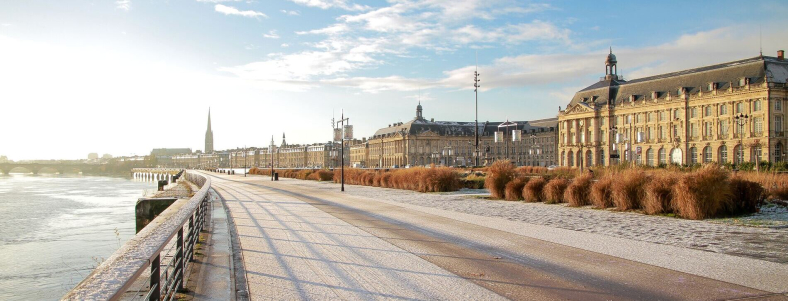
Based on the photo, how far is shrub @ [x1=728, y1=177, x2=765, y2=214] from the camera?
14.5 meters

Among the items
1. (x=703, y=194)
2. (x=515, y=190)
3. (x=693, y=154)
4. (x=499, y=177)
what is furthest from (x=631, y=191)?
(x=693, y=154)

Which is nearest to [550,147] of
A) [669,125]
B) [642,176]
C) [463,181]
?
[669,125]

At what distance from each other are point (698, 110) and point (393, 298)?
8099 centimetres

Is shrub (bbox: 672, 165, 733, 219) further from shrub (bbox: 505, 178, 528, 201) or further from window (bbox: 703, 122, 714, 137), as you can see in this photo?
window (bbox: 703, 122, 714, 137)

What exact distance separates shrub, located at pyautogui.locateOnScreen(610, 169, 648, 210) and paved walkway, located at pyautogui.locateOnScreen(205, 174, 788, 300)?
237 inches

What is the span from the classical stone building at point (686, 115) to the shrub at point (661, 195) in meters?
39.7

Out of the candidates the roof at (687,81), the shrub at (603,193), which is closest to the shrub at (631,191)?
the shrub at (603,193)

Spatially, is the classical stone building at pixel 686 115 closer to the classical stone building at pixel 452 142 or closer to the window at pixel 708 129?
the window at pixel 708 129

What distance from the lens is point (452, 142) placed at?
449 feet

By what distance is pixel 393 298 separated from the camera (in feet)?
20.2

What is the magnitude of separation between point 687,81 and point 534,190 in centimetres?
6950

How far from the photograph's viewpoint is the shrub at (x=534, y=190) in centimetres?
2084

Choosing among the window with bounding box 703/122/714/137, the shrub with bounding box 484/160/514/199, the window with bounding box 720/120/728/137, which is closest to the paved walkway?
the shrub with bounding box 484/160/514/199

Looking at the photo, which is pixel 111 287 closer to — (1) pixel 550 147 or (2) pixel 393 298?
(2) pixel 393 298
